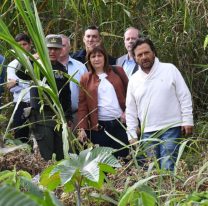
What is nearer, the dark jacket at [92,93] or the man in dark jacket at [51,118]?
the man in dark jacket at [51,118]

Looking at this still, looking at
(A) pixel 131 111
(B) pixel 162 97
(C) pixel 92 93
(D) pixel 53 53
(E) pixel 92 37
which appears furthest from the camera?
(E) pixel 92 37

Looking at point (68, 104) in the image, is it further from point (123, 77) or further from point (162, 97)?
point (162, 97)

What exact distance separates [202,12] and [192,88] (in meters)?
0.93

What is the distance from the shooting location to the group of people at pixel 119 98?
14.0ft

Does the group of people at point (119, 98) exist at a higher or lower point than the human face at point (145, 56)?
lower

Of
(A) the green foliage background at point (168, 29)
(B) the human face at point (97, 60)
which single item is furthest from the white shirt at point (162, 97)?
(A) the green foliage background at point (168, 29)

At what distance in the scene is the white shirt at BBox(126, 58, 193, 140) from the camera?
4.25 meters

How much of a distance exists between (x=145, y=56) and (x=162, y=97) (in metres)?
0.38

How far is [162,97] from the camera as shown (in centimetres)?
425

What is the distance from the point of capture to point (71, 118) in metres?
4.79

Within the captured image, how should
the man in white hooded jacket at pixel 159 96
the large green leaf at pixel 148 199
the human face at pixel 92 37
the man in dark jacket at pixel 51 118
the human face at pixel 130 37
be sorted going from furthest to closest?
the human face at pixel 92 37
the human face at pixel 130 37
the man in dark jacket at pixel 51 118
the man in white hooded jacket at pixel 159 96
the large green leaf at pixel 148 199

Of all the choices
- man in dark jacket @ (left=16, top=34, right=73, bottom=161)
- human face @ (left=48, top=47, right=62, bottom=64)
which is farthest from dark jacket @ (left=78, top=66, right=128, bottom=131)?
human face @ (left=48, top=47, right=62, bottom=64)

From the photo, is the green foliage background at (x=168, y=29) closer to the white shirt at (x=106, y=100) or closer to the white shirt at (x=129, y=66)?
the white shirt at (x=129, y=66)

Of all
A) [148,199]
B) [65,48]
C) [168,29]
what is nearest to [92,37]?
[65,48]
